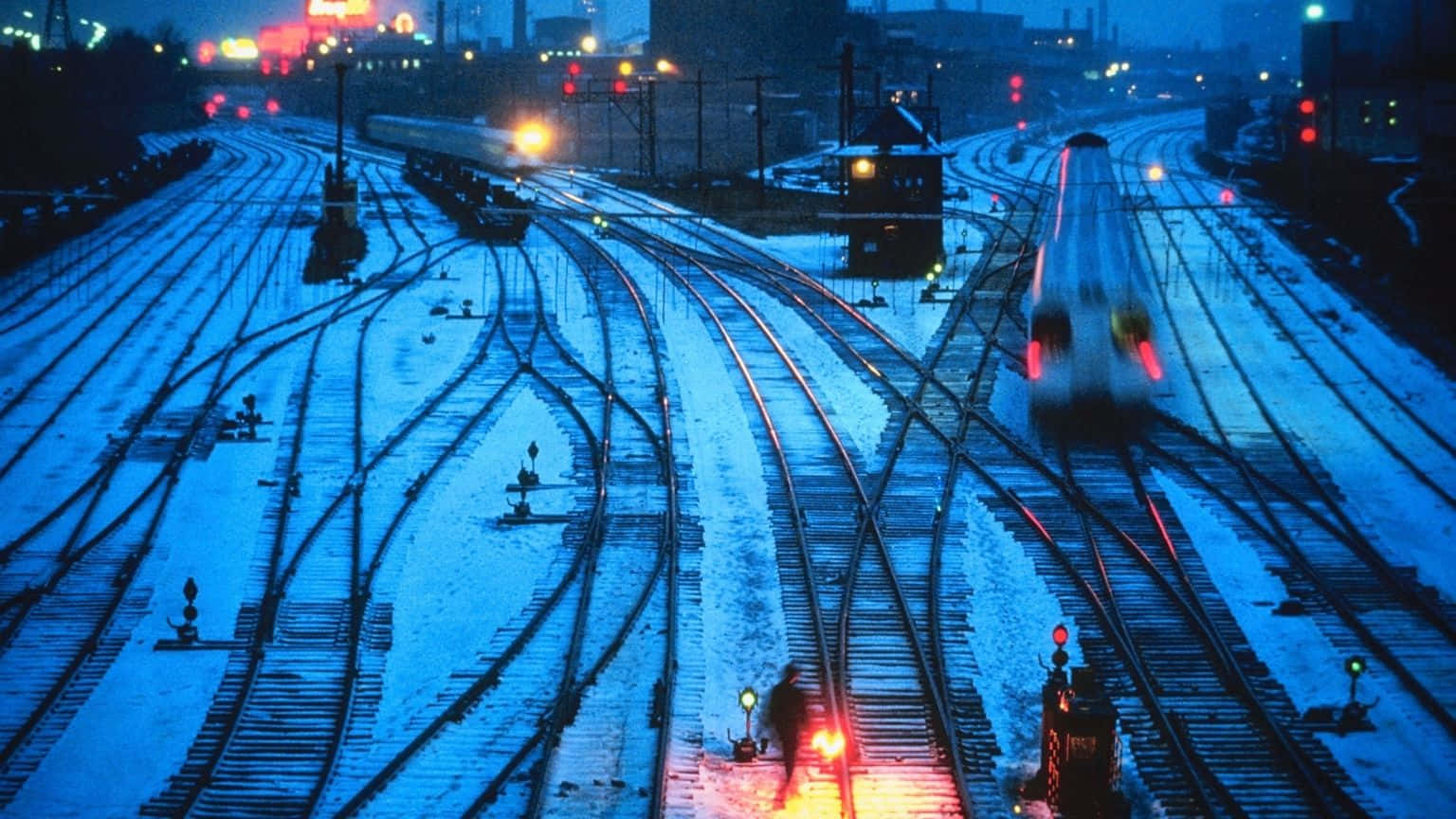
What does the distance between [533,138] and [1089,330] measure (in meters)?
49.5

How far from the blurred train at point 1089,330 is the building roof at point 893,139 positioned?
41.9 feet

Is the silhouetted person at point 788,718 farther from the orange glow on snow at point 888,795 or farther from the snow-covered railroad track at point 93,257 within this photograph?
the snow-covered railroad track at point 93,257

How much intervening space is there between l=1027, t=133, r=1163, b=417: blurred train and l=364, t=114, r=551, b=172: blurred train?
140 feet

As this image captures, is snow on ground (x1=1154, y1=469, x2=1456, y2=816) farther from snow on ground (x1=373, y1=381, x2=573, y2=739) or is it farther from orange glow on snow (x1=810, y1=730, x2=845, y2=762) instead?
snow on ground (x1=373, y1=381, x2=573, y2=739)

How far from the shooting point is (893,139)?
1342 inches

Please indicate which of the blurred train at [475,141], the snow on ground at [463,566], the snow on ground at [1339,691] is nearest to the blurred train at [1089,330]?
the snow on ground at [1339,691]

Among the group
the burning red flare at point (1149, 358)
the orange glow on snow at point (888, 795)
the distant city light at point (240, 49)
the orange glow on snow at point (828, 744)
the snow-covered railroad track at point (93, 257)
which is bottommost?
the orange glow on snow at point (888, 795)

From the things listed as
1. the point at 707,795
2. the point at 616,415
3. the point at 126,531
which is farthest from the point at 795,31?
the point at 707,795

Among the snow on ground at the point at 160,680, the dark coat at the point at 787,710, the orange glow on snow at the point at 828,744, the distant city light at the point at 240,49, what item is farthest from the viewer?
the distant city light at the point at 240,49

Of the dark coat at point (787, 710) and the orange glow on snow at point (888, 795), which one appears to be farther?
the dark coat at point (787, 710)

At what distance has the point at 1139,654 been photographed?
41.7 feet

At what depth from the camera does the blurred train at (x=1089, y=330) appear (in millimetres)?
19328

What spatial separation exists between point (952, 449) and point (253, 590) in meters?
8.57

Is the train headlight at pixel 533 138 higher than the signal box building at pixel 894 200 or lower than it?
higher
